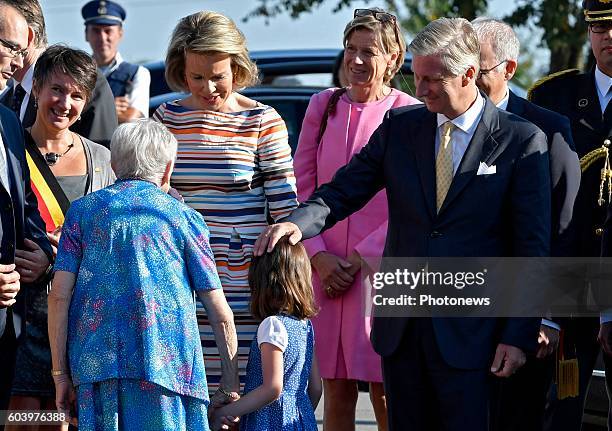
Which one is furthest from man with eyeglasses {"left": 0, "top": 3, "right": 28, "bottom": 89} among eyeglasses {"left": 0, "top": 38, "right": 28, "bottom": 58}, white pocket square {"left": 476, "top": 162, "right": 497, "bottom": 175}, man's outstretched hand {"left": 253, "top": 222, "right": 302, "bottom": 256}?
white pocket square {"left": 476, "top": 162, "right": 497, "bottom": 175}

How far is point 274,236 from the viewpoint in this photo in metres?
4.70

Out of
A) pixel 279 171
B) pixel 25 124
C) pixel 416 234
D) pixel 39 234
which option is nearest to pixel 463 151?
pixel 416 234

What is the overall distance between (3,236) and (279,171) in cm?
118

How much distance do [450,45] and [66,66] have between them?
176 cm

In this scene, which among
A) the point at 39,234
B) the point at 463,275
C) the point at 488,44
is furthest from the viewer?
the point at 488,44

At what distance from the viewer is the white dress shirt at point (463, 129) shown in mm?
4812

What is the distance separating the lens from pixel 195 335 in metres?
4.60

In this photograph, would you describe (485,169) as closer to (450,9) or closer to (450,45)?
(450,45)

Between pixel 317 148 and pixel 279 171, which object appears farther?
pixel 317 148

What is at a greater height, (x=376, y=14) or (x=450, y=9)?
(x=450, y=9)

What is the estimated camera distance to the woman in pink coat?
5766 mm

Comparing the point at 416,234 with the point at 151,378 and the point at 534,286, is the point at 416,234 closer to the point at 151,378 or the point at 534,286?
the point at 534,286

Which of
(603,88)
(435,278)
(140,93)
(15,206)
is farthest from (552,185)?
(140,93)

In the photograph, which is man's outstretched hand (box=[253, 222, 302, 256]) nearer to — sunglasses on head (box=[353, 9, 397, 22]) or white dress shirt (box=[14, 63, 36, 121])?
sunglasses on head (box=[353, 9, 397, 22])
